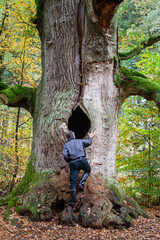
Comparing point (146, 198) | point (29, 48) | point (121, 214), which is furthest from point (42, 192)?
point (29, 48)

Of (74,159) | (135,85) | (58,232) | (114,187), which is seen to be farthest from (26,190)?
(135,85)

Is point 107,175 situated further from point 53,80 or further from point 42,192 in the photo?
point 53,80

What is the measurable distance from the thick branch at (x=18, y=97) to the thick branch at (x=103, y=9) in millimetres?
3075

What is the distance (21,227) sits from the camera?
166 inches

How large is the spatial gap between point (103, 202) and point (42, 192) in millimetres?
1402

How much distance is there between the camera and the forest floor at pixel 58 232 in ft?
12.7

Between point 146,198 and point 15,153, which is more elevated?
point 15,153

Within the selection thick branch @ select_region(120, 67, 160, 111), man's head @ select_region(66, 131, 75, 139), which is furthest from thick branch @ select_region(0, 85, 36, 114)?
thick branch @ select_region(120, 67, 160, 111)

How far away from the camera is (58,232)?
403 centimetres

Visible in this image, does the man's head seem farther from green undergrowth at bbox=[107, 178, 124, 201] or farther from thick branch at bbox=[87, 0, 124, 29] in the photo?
thick branch at bbox=[87, 0, 124, 29]

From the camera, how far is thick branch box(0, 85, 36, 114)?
252 inches

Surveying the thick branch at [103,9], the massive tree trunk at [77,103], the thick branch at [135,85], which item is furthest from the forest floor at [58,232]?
the thick branch at [103,9]

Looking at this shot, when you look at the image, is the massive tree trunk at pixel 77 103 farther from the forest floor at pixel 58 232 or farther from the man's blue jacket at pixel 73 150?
the man's blue jacket at pixel 73 150

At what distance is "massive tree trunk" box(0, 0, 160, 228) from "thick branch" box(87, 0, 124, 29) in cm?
2
